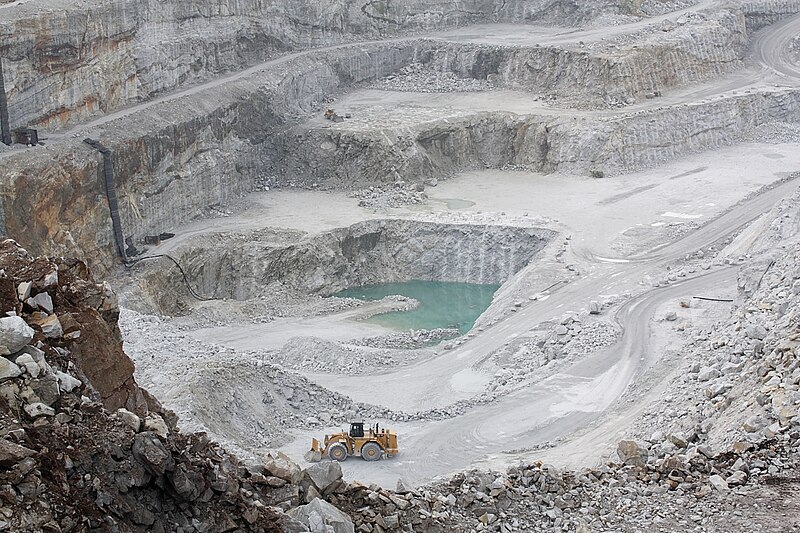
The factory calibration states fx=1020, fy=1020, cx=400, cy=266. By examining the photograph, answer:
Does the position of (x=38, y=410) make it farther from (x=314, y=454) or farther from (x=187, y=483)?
(x=314, y=454)

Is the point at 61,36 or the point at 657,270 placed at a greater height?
the point at 61,36

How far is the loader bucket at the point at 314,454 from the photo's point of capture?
20.7m

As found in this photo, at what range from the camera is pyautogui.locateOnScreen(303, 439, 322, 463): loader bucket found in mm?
20656

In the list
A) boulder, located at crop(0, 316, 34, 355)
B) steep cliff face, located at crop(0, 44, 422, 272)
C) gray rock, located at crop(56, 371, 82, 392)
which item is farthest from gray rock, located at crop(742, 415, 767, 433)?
steep cliff face, located at crop(0, 44, 422, 272)

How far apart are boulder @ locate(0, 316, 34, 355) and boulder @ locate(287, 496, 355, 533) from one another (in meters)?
3.46

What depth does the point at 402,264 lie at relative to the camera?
133ft

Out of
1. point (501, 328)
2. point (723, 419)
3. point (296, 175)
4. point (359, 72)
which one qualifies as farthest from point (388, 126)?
point (723, 419)

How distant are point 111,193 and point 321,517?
87.0ft

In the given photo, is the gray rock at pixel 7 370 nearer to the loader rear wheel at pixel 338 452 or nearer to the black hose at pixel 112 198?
the loader rear wheel at pixel 338 452

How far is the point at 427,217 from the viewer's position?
135ft

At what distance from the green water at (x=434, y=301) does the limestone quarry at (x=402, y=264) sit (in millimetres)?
202

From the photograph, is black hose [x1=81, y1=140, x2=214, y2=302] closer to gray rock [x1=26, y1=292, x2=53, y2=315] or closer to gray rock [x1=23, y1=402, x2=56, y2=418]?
gray rock [x1=26, y1=292, x2=53, y2=315]

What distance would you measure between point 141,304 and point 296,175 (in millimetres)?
14678

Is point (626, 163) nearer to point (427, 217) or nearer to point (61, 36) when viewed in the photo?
point (427, 217)
